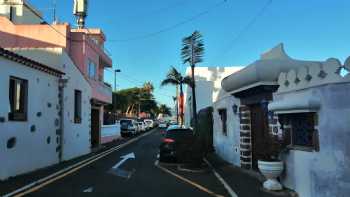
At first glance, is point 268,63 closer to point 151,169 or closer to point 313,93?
point 313,93

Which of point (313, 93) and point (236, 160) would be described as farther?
point (236, 160)

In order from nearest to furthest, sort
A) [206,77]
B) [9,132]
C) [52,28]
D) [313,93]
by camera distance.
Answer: [313,93], [9,132], [52,28], [206,77]

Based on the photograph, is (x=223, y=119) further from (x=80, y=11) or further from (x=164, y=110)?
(x=164, y=110)

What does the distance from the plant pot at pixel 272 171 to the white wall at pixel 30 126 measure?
7837 mm

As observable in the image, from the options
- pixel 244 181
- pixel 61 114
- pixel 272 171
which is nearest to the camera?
pixel 272 171

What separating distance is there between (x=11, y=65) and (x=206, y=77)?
34193 mm

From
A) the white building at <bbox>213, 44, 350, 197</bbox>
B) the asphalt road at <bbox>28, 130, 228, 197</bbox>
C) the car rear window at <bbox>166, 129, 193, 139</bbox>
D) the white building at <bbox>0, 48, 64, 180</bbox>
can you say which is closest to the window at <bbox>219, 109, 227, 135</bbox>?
the car rear window at <bbox>166, 129, 193, 139</bbox>

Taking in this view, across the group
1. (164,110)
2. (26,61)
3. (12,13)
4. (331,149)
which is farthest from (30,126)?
(164,110)

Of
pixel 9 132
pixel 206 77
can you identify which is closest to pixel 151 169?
pixel 9 132

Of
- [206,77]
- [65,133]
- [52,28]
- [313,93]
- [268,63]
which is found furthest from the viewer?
[206,77]

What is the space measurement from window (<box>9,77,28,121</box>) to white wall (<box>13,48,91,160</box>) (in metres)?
4.09

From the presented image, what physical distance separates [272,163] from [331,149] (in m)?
2.32

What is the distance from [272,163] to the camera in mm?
10477

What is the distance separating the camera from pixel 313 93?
8930 millimetres
